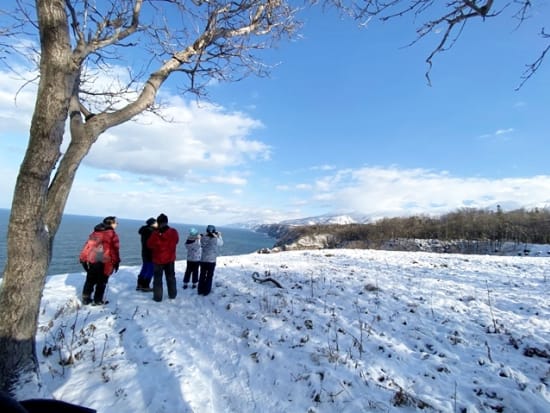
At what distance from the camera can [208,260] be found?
28.4ft

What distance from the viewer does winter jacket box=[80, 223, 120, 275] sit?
24.1 ft

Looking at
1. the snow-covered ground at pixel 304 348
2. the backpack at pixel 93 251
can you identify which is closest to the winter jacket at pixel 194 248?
the snow-covered ground at pixel 304 348

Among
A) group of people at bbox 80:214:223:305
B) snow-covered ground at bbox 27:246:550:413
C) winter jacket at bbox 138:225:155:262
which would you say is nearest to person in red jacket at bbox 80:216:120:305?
group of people at bbox 80:214:223:305

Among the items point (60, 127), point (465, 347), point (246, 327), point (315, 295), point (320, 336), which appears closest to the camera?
point (60, 127)

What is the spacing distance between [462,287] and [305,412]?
6940 millimetres

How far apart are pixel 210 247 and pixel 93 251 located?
2822 millimetres

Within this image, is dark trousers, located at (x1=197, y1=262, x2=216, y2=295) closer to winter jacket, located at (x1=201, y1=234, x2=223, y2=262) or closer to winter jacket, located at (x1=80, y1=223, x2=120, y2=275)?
winter jacket, located at (x1=201, y1=234, x2=223, y2=262)

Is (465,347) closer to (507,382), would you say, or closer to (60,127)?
(507,382)

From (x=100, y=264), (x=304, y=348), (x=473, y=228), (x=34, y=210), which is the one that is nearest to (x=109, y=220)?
(x=100, y=264)

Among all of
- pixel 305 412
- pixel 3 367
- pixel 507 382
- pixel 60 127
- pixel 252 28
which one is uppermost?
pixel 252 28

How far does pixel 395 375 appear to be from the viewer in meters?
4.55

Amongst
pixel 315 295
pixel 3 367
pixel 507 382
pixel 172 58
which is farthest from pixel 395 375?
pixel 172 58

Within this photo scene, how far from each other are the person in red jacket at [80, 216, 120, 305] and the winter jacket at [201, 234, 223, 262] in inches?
86.5

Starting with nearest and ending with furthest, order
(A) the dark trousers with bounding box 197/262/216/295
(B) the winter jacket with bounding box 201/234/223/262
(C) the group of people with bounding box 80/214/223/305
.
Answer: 1. (C) the group of people with bounding box 80/214/223/305
2. (A) the dark trousers with bounding box 197/262/216/295
3. (B) the winter jacket with bounding box 201/234/223/262
